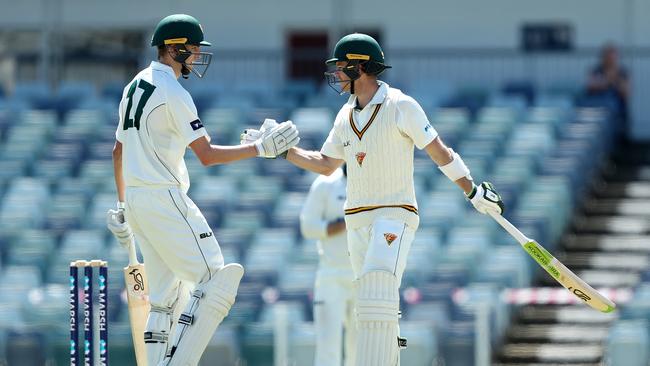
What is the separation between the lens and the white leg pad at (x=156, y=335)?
7.84 meters

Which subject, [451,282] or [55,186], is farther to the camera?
[55,186]

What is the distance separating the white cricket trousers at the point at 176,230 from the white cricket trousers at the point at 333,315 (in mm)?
2503

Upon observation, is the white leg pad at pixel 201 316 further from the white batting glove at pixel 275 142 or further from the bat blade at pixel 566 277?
the bat blade at pixel 566 277

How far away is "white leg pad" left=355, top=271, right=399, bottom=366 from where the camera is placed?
768cm

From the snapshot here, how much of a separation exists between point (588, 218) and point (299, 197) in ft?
9.58

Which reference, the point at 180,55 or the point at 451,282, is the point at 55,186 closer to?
the point at 451,282

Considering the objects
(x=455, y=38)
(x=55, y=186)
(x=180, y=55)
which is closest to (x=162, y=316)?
(x=180, y=55)

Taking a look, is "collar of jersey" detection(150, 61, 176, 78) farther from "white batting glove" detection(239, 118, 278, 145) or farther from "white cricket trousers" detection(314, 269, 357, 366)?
"white cricket trousers" detection(314, 269, 357, 366)

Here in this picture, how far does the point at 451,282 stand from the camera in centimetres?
1286

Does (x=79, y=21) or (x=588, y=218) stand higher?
(x=79, y=21)

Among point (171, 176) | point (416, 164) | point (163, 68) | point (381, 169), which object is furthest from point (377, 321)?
point (416, 164)

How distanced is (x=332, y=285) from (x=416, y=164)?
17.4 feet

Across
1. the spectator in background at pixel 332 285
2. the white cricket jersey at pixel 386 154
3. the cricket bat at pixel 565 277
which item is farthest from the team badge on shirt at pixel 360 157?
the spectator in background at pixel 332 285

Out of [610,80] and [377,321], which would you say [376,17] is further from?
[377,321]
